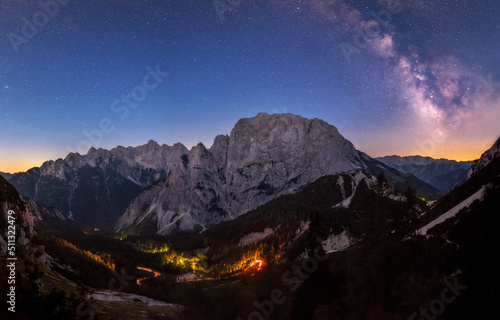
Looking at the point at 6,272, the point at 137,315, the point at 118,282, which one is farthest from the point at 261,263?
the point at 6,272

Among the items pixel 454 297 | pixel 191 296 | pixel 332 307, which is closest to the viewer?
pixel 454 297

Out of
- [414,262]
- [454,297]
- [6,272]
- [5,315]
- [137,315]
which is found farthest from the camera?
[137,315]

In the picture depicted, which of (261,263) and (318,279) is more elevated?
(318,279)

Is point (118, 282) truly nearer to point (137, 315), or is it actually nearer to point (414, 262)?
point (137, 315)

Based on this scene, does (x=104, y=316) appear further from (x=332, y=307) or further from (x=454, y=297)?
A: (x=454, y=297)

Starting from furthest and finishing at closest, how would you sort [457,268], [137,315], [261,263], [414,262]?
[261,263] → [137,315] → [414,262] → [457,268]

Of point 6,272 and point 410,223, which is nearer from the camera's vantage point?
point 6,272

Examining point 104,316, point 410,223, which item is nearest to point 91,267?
point 104,316

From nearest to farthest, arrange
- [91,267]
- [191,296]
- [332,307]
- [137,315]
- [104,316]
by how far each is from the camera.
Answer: [332,307] → [104,316] → [137,315] → [191,296] → [91,267]

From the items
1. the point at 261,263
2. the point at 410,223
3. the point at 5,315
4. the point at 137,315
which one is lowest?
the point at 261,263
